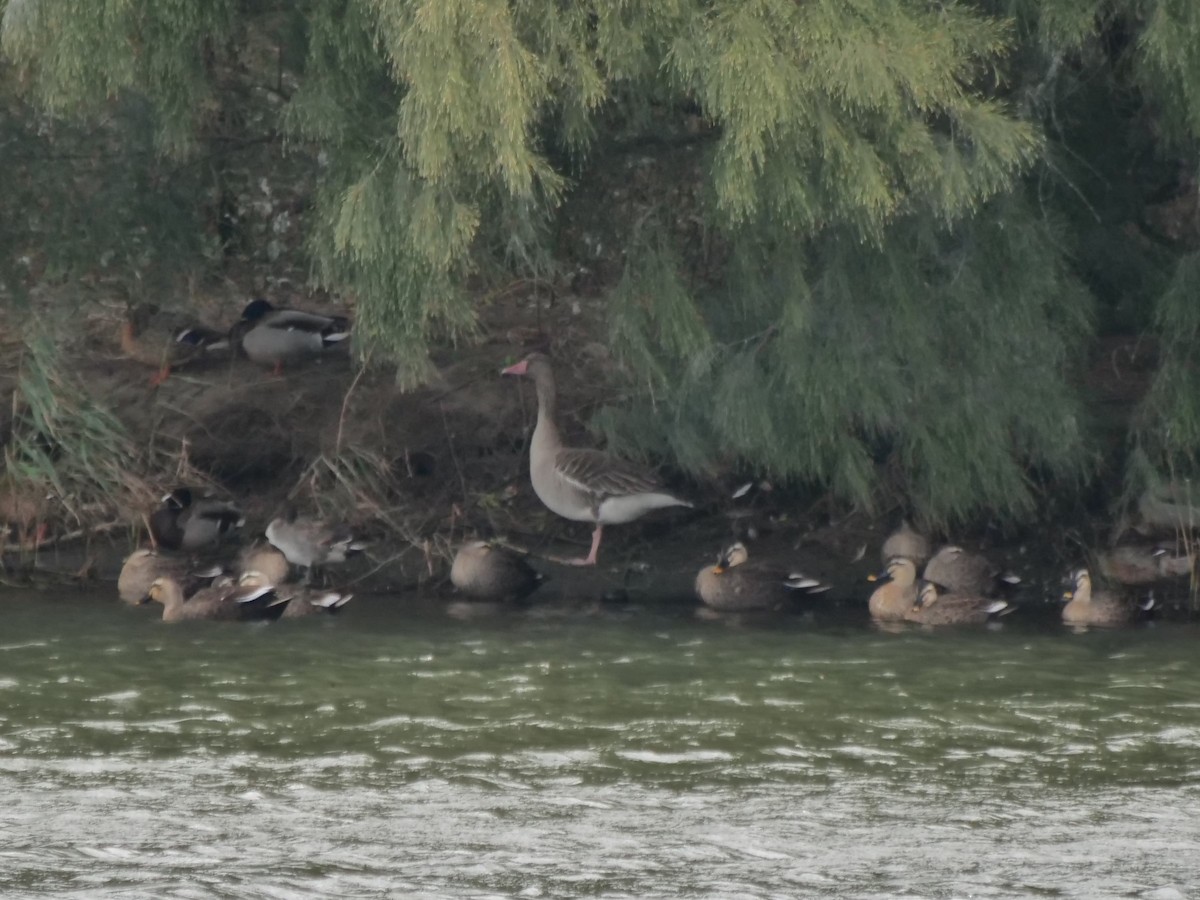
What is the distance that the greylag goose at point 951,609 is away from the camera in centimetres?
1359

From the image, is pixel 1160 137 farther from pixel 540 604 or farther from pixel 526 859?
pixel 526 859

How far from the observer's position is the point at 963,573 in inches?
553

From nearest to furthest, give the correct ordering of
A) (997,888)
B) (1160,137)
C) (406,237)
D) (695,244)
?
1. (997,888)
2. (406,237)
3. (1160,137)
4. (695,244)

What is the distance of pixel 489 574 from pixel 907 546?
9.76 ft

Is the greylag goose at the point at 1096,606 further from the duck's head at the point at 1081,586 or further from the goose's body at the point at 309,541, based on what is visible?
the goose's body at the point at 309,541

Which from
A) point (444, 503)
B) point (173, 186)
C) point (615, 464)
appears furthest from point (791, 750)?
point (173, 186)

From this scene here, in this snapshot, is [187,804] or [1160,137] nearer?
[187,804]

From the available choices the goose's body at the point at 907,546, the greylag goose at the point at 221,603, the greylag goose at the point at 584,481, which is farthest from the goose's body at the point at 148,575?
the goose's body at the point at 907,546

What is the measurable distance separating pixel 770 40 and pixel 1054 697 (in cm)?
399

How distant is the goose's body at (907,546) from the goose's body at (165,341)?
18.8 feet

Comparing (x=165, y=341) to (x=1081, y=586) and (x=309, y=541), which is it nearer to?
(x=309, y=541)

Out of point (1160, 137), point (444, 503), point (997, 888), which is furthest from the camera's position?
point (444, 503)

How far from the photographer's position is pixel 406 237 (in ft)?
39.6

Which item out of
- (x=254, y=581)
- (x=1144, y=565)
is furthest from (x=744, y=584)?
(x=254, y=581)
